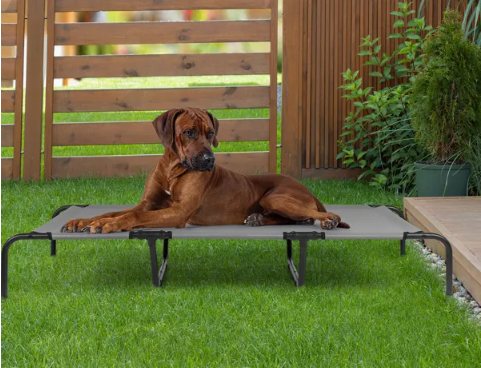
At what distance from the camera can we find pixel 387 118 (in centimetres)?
719

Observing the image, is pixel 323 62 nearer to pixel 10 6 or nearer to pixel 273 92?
pixel 273 92

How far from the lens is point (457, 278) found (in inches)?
162

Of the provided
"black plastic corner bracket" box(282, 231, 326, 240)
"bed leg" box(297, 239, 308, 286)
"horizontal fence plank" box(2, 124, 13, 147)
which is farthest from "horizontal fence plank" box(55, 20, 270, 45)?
"black plastic corner bracket" box(282, 231, 326, 240)

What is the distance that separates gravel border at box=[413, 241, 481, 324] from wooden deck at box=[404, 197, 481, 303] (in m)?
0.04

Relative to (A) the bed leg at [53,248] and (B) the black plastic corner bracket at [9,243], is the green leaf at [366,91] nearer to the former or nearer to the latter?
(A) the bed leg at [53,248]

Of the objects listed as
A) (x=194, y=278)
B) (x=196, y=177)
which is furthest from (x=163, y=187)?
(x=194, y=278)

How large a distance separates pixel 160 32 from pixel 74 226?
4142mm

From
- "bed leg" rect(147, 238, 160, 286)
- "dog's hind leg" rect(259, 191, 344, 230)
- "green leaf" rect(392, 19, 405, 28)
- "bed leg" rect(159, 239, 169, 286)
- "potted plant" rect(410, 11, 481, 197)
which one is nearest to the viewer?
"bed leg" rect(147, 238, 160, 286)

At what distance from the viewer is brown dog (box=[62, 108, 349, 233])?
3.76 m

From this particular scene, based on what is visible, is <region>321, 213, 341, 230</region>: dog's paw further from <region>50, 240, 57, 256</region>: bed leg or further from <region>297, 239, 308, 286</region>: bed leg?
<region>50, 240, 57, 256</region>: bed leg

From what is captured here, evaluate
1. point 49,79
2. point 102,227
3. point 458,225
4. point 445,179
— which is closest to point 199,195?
point 102,227

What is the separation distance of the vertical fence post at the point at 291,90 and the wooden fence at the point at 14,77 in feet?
8.56

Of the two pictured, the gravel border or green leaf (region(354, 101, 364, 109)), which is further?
green leaf (region(354, 101, 364, 109))

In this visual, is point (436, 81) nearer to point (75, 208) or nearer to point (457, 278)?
point (457, 278)
